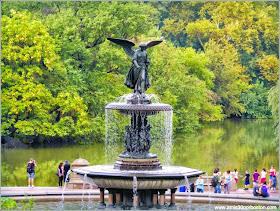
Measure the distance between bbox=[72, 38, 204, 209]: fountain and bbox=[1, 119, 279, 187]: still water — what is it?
12.0m

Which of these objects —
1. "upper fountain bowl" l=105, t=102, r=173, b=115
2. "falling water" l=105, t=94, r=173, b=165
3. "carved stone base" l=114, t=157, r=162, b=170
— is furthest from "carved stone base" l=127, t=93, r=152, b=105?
"falling water" l=105, t=94, r=173, b=165

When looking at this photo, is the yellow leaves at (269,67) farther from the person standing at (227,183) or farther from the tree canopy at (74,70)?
the person standing at (227,183)

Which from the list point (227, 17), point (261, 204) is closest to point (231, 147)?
point (261, 204)

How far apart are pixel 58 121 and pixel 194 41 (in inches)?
1611

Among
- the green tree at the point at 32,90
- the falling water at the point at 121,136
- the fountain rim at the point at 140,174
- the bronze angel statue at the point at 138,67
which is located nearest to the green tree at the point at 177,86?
the falling water at the point at 121,136

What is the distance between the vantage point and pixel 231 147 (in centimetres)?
6194

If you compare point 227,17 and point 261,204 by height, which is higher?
point 227,17

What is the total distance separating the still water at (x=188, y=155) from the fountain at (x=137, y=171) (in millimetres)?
11951

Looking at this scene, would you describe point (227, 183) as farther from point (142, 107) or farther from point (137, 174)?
point (137, 174)

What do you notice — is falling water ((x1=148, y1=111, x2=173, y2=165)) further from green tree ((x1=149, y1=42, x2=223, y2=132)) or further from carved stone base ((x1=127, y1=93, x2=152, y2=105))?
carved stone base ((x1=127, y1=93, x2=152, y2=105))

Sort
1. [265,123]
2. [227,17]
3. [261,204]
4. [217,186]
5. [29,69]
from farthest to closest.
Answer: [227,17], [265,123], [29,69], [217,186], [261,204]

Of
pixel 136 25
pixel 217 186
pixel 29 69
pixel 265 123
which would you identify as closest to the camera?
pixel 217 186

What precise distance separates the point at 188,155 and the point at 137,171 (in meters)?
25.2

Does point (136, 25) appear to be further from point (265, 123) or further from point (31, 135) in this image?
point (265, 123)
